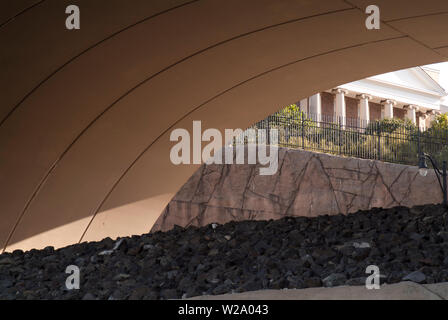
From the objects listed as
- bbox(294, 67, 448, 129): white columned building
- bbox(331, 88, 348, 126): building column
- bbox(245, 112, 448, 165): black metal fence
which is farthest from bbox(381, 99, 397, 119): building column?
bbox(245, 112, 448, 165): black metal fence

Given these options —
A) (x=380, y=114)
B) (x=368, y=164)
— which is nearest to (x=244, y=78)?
(x=368, y=164)

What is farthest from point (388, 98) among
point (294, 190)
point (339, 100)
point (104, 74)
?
point (104, 74)

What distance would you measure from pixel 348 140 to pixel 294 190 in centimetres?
503

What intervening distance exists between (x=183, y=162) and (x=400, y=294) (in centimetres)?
776

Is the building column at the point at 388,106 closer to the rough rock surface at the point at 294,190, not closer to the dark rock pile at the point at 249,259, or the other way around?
the rough rock surface at the point at 294,190

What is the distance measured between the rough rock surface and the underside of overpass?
7.06 m

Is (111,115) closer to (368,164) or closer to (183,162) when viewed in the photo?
(183,162)

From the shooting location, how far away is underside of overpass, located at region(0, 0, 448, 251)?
266 inches

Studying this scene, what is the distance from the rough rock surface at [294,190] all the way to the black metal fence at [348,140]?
1.97 m

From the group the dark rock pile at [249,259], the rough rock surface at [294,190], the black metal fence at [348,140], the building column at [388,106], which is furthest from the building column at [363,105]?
the dark rock pile at [249,259]

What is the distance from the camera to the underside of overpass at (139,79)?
6.75m

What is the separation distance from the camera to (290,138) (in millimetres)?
21078

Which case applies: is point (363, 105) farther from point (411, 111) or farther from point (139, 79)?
point (139, 79)
